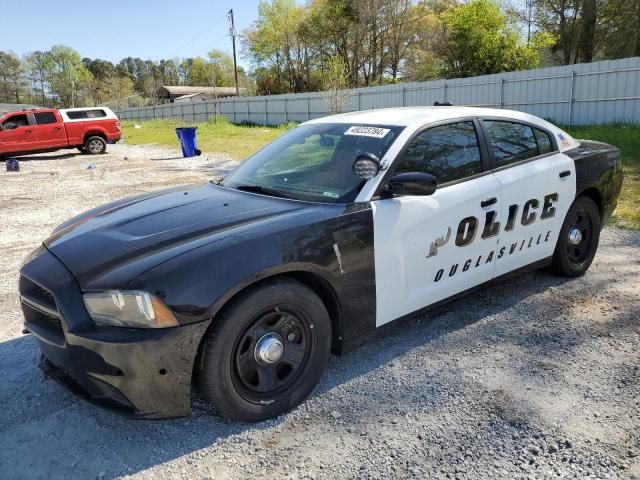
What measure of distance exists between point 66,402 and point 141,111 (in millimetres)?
55949

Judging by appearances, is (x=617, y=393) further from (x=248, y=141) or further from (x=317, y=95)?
(x=317, y=95)

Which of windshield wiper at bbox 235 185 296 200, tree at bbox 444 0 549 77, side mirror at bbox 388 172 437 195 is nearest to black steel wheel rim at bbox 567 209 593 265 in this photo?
side mirror at bbox 388 172 437 195

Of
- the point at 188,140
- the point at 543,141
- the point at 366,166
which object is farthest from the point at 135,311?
the point at 188,140

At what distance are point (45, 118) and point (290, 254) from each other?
65.9 feet

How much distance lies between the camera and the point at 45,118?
767 inches

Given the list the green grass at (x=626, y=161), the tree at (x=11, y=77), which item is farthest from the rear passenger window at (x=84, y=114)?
the tree at (x=11, y=77)

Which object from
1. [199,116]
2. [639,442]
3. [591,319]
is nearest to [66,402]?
[639,442]

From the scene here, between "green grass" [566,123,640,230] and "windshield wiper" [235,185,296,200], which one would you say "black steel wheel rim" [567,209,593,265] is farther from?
"windshield wiper" [235,185,296,200]

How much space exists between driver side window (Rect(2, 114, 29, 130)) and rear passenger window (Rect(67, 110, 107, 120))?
4.97 feet

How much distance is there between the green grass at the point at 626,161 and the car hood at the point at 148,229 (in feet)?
17.4

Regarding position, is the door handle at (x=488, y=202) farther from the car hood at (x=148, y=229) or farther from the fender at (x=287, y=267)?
the car hood at (x=148, y=229)

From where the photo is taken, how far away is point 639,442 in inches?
98.7

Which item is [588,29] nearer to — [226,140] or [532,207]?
[226,140]

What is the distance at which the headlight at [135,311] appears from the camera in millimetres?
2357
